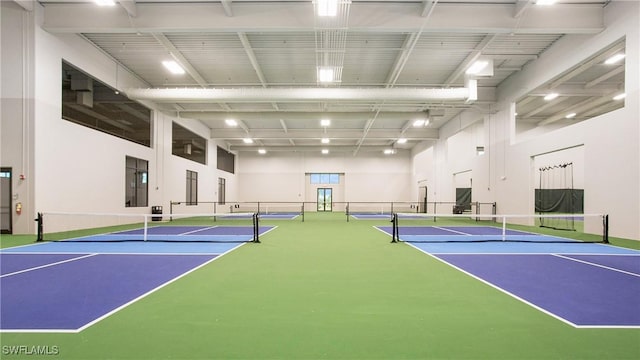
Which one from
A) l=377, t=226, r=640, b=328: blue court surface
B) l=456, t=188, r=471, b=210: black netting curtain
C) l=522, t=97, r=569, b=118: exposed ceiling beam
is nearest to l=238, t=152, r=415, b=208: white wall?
l=456, t=188, r=471, b=210: black netting curtain

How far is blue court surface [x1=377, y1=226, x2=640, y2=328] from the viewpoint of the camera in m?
3.74

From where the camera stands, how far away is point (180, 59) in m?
12.8

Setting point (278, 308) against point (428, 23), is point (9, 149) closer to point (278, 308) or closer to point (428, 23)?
point (278, 308)

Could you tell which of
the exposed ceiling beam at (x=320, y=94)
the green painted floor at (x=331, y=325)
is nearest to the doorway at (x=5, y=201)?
→ the exposed ceiling beam at (x=320, y=94)

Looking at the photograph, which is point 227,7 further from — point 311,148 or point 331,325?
point 311,148

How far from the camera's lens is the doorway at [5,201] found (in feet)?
33.5

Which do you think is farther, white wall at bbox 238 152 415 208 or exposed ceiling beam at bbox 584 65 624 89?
white wall at bbox 238 152 415 208

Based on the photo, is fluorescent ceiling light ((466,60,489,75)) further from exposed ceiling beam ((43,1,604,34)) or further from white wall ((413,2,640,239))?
exposed ceiling beam ((43,1,604,34))

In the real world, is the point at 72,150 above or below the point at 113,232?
above

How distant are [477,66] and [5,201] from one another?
16798 millimetres

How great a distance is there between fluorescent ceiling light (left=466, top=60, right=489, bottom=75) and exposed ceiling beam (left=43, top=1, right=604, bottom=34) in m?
2.78

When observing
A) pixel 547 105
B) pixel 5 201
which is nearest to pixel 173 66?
pixel 5 201

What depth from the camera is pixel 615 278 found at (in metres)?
5.24

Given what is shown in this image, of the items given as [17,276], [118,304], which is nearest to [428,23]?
[118,304]
